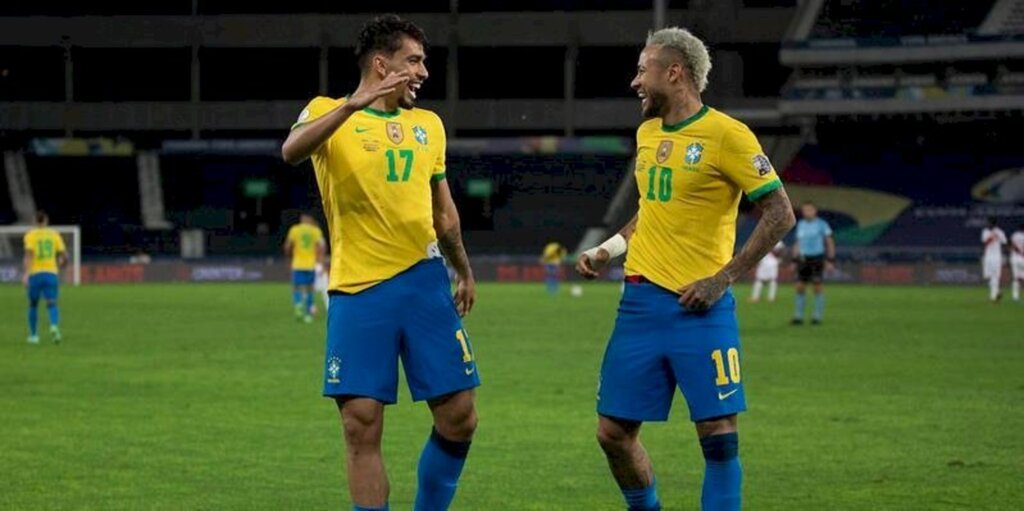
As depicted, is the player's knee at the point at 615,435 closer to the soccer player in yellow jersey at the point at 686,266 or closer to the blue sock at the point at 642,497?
the soccer player in yellow jersey at the point at 686,266

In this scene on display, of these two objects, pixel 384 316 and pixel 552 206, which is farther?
pixel 552 206

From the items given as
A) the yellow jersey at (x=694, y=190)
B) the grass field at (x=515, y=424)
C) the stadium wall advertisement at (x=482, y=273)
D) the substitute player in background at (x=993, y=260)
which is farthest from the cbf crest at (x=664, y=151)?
the stadium wall advertisement at (x=482, y=273)

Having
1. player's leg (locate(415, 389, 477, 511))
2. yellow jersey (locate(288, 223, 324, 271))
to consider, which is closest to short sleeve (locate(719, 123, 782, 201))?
player's leg (locate(415, 389, 477, 511))

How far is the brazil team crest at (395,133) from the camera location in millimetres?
7660

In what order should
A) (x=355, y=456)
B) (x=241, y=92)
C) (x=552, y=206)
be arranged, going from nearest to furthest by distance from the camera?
(x=355, y=456) → (x=552, y=206) → (x=241, y=92)

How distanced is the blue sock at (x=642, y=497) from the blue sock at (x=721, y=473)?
46cm

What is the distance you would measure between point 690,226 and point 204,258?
53.1m

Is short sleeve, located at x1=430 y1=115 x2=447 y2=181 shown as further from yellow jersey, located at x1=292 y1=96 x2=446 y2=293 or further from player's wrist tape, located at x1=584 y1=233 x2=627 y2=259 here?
player's wrist tape, located at x1=584 y1=233 x2=627 y2=259

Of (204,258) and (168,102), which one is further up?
(168,102)

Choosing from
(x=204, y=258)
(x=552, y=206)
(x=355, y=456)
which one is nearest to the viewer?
(x=355, y=456)

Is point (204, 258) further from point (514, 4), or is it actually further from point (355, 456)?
point (355, 456)

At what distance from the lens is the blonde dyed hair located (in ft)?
26.1

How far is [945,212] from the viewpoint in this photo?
6300cm

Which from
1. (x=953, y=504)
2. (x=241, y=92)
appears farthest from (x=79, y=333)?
(x=241, y=92)
